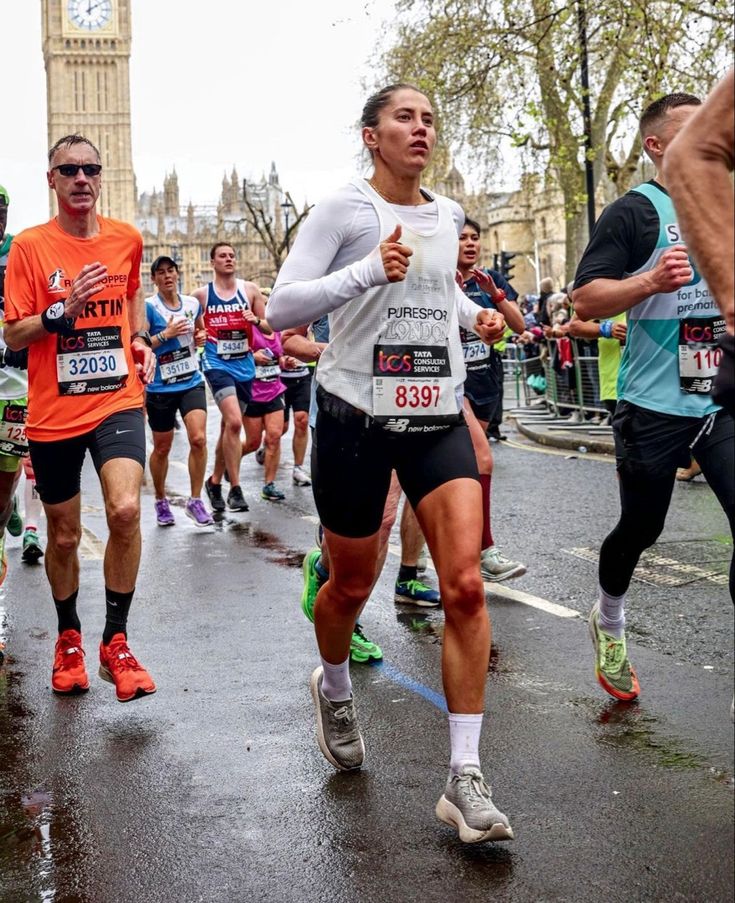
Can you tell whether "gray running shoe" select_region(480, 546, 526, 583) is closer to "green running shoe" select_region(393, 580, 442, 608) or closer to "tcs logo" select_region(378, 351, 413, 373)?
"green running shoe" select_region(393, 580, 442, 608)

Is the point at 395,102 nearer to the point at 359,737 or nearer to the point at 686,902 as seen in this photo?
the point at 359,737

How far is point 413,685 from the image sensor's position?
5.20m

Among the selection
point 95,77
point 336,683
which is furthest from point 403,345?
point 95,77

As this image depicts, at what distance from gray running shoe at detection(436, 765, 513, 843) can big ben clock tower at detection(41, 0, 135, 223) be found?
465 ft

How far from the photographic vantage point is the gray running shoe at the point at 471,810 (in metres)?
3.45

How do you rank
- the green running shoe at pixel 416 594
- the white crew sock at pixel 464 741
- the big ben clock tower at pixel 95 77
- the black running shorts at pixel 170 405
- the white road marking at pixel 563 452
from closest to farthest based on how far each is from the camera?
1. the white crew sock at pixel 464 741
2. the green running shoe at pixel 416 594
3. the black running shorts at pixel 170 405
4. the white road marking at pixel 563 452
5. the big ben clock tower at pixel 95 77

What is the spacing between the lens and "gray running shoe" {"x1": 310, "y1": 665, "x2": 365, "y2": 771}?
418 cm

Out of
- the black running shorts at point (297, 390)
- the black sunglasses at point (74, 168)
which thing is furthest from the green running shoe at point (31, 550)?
the black running shorts at point (297, 390)

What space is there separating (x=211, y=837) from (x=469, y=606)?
0.97 metres

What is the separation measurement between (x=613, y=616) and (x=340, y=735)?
48.7 inches

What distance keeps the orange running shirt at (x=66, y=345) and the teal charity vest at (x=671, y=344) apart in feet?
6.80

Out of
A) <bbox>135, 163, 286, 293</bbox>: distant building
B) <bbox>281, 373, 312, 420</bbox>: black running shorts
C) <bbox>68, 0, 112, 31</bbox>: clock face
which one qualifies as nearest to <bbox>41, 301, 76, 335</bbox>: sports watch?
<bbox>281, 373, 312, 420</bbox>: black running shorts

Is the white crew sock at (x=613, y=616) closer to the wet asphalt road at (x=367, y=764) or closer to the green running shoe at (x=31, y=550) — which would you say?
the wet asphalt road at (x=367, y=764)

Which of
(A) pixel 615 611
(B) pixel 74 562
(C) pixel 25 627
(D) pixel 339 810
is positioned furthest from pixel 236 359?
(D) pixel 339 810
